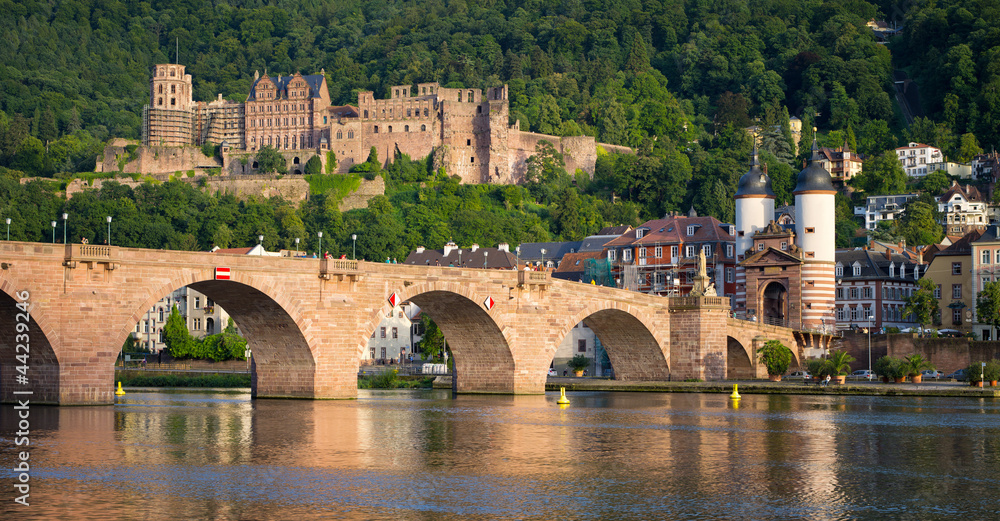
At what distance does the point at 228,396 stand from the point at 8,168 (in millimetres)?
107194

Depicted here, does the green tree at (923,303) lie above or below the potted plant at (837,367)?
above

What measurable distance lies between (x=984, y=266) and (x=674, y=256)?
20.5 m

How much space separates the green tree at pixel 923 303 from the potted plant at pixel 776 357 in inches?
543

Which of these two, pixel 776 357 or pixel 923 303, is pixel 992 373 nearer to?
pixel 776 357

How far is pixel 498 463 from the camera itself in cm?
3319

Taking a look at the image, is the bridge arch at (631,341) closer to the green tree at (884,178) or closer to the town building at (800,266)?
the town building at (800,266)

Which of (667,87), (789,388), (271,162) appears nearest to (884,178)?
(667,87)

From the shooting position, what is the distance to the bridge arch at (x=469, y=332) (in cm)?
5656

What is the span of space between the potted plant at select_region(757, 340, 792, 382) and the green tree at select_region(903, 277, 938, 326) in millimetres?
13797

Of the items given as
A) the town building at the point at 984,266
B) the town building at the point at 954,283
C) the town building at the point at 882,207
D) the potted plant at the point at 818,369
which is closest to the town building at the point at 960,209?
the town building at the point at 882,207

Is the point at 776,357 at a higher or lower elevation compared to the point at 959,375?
higher

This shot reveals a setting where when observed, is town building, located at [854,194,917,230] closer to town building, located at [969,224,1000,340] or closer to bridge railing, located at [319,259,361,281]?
town building, located at [969,224,1000,340]

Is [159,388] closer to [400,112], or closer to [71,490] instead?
[71,490]

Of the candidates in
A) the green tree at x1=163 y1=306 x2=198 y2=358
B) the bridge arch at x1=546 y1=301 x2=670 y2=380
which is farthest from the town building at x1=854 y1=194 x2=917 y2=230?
the green tree at x1=163 y1=306 x2=198 y2=358
